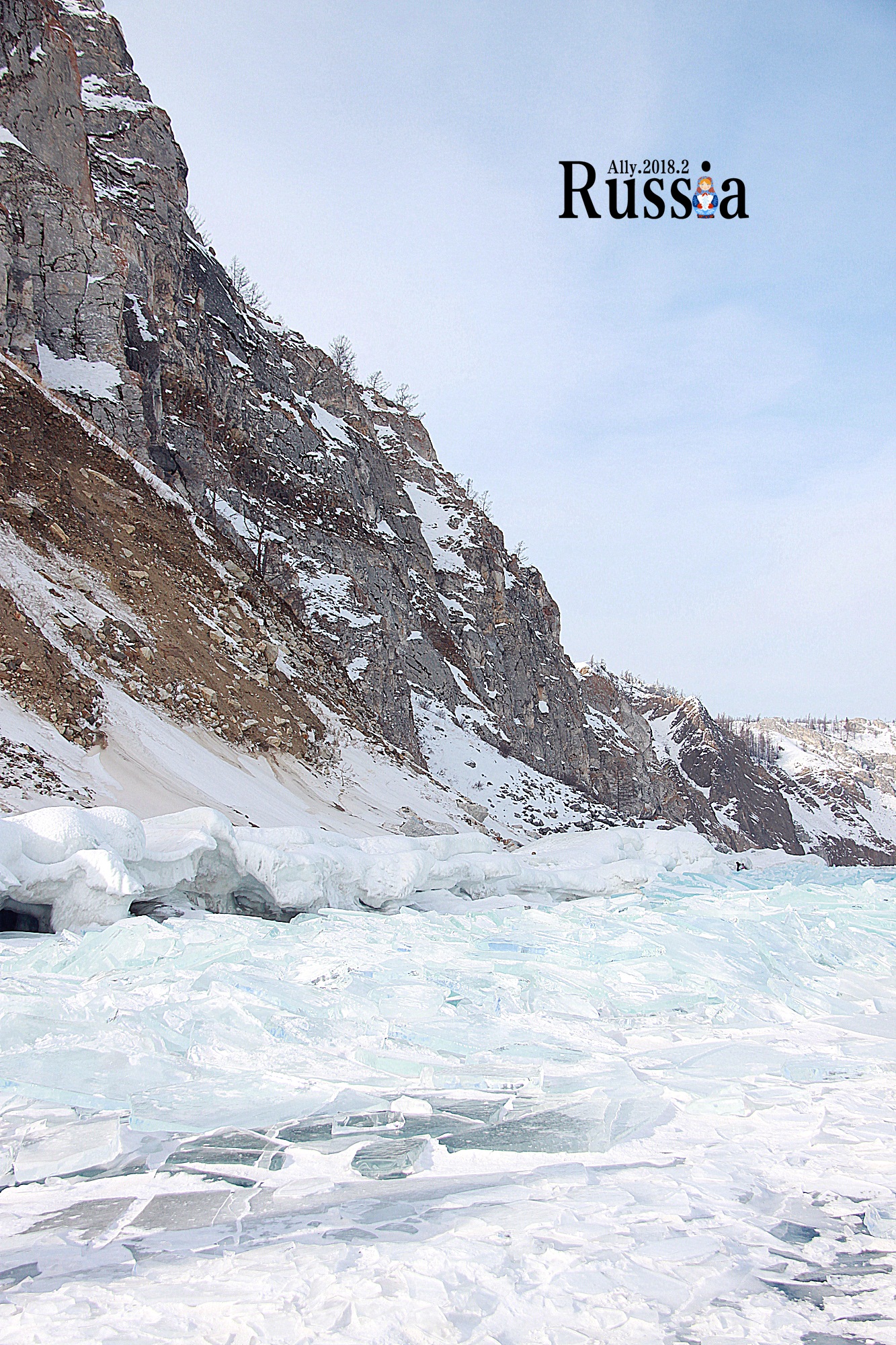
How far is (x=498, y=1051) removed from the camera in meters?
5.41

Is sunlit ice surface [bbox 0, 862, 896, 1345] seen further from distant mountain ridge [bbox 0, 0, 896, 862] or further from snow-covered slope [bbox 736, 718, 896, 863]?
snow-covered slope [bbox 736, 718, 896, 863]

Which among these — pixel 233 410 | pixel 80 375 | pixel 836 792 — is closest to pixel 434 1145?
pixel 80 375

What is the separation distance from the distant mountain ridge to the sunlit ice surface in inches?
490

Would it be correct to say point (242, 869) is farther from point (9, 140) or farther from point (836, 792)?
point (836, 792)

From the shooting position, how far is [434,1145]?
388 cm

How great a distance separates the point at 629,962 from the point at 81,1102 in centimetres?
503

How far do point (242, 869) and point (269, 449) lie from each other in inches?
1070

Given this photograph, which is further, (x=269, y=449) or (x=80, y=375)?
(x=269, y=449)

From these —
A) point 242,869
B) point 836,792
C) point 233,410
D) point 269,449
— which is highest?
point 233,410

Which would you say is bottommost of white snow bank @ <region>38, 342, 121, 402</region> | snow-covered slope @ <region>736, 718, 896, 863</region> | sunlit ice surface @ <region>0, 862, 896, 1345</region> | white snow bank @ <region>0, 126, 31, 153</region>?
snow-covered slope @ <region>736, 718, 896, 863</region>

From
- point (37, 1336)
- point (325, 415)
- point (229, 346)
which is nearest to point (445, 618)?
point (325, 415)

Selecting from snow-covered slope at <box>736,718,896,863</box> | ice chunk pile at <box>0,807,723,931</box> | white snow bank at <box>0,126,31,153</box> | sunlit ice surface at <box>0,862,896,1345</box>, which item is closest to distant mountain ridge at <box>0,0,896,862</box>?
white snow bank at <box>0,126,31,153</box>

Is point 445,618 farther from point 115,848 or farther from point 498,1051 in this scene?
point 498,1051

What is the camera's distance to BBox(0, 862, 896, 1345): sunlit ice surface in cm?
250
